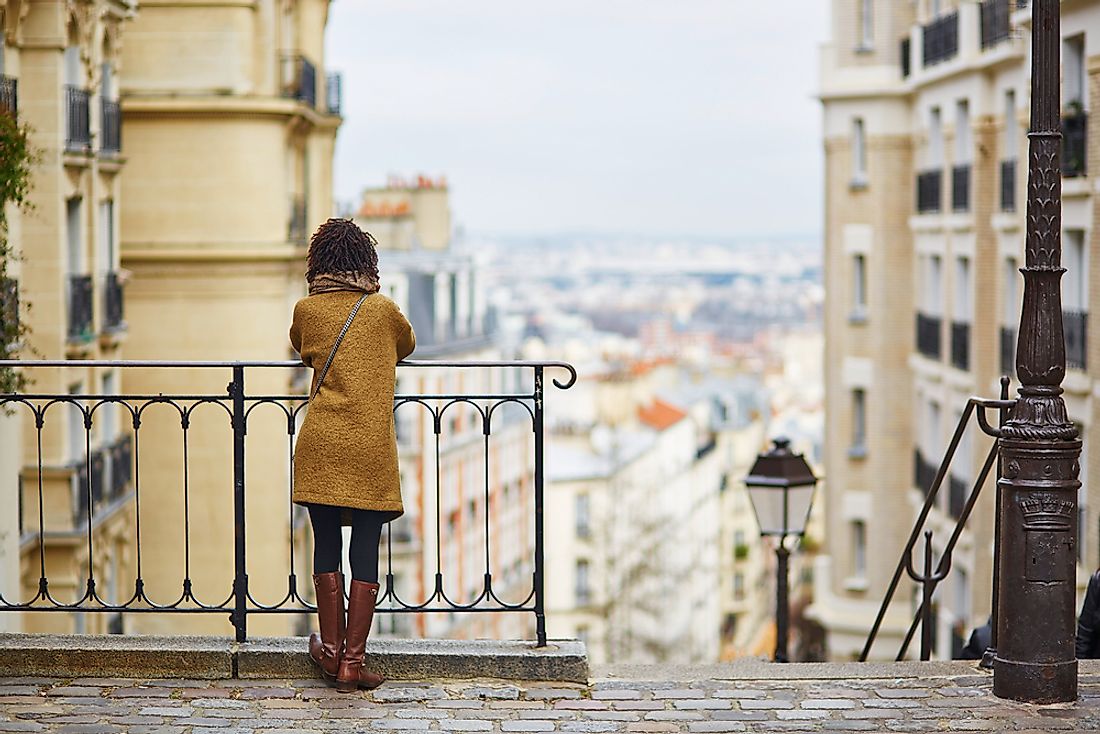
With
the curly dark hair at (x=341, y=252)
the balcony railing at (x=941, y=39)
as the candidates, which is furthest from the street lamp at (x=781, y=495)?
the balcony railing at (x=941, y=39)

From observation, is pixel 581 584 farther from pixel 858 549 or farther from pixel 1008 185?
pixel 1008 185

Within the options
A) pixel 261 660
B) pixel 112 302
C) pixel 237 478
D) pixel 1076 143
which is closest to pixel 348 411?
pixel 237 478

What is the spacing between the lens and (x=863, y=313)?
36.7 meters

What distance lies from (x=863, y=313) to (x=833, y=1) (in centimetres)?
629

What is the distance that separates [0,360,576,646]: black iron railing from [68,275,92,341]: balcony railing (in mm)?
921

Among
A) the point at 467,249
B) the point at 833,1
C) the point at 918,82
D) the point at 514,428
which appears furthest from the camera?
the point at 514,428

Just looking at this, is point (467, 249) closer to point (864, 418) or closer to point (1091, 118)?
point (864, 418)

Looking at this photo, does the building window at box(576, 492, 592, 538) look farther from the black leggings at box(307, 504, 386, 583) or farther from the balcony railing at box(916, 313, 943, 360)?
the black leggings at box(307, 504, 386, 583)

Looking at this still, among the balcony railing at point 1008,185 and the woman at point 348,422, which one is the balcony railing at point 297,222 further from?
the woman at point 348,422

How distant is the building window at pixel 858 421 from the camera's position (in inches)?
1453

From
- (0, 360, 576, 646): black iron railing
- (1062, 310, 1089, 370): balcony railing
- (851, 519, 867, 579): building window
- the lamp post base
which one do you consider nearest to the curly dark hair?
(0, 360, 576, 646): black iron railing

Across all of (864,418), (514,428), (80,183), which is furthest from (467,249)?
(80,183)

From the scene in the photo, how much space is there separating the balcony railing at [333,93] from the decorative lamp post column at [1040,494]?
28.4 m

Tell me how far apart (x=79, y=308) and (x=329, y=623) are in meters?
17.3
